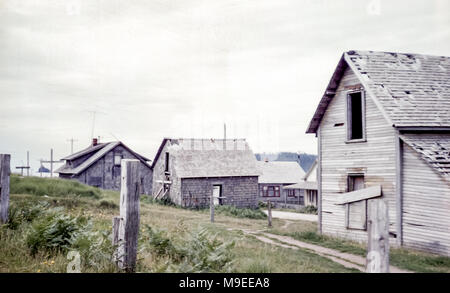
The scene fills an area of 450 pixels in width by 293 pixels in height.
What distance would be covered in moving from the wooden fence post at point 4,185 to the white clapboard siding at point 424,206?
1035 cm

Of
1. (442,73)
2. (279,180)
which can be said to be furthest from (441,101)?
(279,180)

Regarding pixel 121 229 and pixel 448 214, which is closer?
pixel 121 229

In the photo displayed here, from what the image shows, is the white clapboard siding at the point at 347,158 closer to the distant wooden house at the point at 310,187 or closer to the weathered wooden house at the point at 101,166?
the distant wooden house at the point at 310,187

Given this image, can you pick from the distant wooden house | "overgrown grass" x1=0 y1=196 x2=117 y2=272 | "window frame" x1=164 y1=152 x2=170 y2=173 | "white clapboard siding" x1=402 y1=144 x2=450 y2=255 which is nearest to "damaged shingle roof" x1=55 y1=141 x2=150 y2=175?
"window frame" x1=164 y1=152 x2=170 y2=173

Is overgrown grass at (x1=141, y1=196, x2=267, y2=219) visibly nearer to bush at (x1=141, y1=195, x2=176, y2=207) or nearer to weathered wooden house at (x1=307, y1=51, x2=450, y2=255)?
bush at (x1=141, y1=195, x2=176, y2=207)

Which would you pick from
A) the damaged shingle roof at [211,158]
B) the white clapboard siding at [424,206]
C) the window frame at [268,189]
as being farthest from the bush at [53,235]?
the window frame at [268,189]

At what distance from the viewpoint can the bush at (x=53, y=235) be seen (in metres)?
5.73

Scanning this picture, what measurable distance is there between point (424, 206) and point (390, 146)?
2.07 m

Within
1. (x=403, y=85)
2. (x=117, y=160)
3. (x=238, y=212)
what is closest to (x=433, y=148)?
(x=403, y=85)

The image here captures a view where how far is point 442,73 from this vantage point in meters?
12.7

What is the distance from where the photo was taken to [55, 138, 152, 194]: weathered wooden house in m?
32.5

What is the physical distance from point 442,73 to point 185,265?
12.1 metres

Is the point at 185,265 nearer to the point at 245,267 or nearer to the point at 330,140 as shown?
the point at 245,267

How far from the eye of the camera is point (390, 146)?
1136 cm
